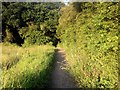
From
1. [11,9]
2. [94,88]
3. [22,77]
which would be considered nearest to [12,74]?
[22,77]

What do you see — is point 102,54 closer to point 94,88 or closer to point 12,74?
point 94,88

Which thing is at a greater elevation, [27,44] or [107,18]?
[107,18]

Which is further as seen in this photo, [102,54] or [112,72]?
[102,54]

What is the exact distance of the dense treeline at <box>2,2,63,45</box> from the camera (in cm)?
3428

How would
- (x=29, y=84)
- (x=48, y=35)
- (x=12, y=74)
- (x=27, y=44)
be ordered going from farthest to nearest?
1. (x=48, y=35)
2. (x=27, y=44)
3. (x=29, y=84)
4. (x=12, y=74)

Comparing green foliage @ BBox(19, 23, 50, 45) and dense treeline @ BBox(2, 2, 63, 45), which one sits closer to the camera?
green foliage @ BBox(19, 23, 50, 45)

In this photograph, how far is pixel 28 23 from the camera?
35.8 m

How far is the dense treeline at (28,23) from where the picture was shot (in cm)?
3428

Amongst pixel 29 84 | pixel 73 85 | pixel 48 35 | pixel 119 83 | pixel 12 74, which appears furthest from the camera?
pixel 48 35

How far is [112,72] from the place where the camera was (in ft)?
18.3

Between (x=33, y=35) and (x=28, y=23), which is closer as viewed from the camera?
(x=33, y=35)

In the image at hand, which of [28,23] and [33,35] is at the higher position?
[28,23]

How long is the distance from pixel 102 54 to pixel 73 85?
2465 mm

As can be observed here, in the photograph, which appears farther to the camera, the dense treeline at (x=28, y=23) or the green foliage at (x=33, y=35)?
the dense treeline at (x=28, y=23)
